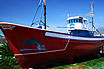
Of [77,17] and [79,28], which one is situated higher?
[77,17]

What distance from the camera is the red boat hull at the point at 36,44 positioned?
343 inches

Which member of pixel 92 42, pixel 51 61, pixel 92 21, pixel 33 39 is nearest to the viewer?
pixel 33 39

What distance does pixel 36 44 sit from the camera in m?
9.39

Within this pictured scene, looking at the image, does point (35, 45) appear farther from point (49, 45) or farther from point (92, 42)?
point (92, 42)

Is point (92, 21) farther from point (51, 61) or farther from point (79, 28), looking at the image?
point (51, 61)

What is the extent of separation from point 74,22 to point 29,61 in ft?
26.2

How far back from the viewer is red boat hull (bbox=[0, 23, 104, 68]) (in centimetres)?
872

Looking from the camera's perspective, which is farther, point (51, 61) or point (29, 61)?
point (51, 61)

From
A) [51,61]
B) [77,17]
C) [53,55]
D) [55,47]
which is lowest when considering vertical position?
[51,61]

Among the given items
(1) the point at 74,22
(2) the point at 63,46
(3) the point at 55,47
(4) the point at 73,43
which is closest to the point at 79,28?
(1) the point at 74,22

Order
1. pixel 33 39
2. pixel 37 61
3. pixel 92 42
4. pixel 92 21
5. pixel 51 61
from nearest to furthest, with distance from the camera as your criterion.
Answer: pixel 33 39
pixel 37 61
pixel 51 61
pixel 92 42
pixel 92 21

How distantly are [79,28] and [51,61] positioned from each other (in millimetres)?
5899

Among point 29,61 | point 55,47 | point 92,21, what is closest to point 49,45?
point 55,47

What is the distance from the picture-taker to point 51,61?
1078 centimetres
